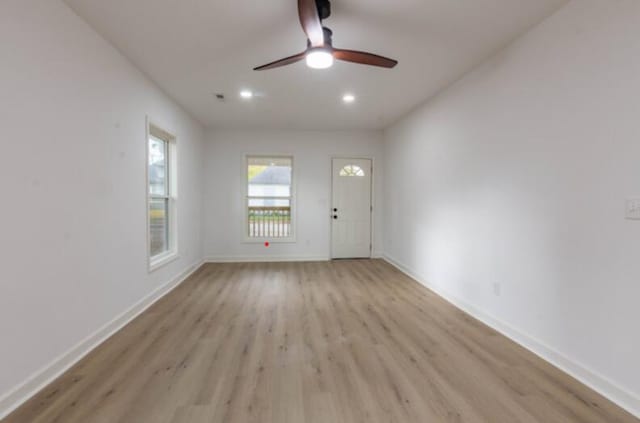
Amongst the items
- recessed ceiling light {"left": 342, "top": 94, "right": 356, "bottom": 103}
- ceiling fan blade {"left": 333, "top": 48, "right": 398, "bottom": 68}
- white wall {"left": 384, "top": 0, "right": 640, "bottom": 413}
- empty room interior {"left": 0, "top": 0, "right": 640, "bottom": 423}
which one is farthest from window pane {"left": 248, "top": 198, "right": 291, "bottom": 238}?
ceiling fan blade {"left": 333, "top": 48, "right": 398, "bottom": 68}

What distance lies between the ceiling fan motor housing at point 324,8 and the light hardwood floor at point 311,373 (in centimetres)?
258

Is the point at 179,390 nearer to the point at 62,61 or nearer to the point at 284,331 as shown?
the point at 284,331

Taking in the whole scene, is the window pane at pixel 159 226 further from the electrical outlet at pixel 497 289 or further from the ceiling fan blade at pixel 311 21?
the electrical outlet at pixel 497 289

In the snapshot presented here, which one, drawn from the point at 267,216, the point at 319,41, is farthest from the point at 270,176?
the point at 319,41

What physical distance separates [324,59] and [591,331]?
2.65 meters

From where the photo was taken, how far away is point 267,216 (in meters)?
5.91

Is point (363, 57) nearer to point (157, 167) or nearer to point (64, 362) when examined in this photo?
point (157, 167)

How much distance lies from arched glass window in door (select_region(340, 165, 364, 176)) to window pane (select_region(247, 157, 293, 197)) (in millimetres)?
1083

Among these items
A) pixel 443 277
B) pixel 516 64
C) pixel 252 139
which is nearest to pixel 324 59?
pixel 516 64

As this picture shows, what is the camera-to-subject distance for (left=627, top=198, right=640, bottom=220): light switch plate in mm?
1693

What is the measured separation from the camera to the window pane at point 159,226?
378 cm

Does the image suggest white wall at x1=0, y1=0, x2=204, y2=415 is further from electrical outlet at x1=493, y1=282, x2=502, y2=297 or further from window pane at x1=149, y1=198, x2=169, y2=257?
electrical outlet at x1=493, y1=282, x2=502, y2=297

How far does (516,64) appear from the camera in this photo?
8.36 feet

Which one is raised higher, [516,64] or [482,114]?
[516,64]
